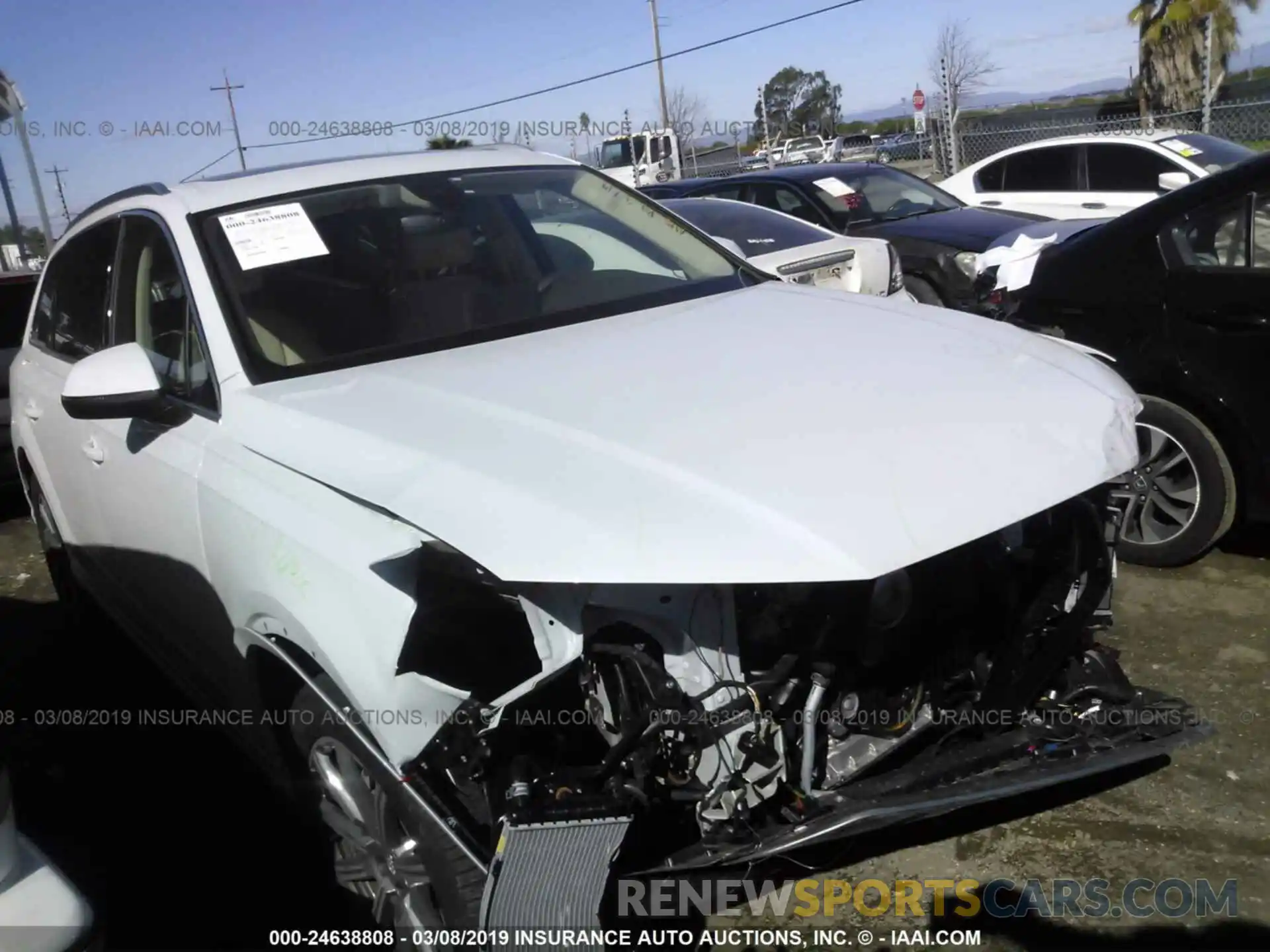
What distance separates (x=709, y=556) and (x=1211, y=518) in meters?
2.98

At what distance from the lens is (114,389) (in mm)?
2752

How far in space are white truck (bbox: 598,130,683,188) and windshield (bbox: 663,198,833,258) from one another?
17077 mm

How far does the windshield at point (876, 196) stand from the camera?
9.03 metres

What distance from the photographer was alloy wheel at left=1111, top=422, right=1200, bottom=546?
4125mm

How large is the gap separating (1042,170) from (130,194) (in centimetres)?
843

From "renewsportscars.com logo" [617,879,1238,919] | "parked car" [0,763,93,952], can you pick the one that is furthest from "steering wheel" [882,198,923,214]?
"parked car" [0,763,93,952]

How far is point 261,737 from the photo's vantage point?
279 centimetres

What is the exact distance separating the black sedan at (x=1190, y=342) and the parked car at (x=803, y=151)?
1042 inches

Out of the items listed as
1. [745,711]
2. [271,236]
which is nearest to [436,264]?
[271,236]

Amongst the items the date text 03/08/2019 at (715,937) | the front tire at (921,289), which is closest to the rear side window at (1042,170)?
the front tire at (921,289)

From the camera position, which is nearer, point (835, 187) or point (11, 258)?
point (835, 187)

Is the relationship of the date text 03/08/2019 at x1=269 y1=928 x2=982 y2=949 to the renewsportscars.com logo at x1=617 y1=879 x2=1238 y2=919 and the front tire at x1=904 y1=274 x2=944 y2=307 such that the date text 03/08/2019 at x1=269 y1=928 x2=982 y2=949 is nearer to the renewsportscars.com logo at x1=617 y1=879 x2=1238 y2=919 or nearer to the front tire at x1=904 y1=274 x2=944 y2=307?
the renewsportscars.com logo at x1=617 y1=879 x2=1238 y2=919

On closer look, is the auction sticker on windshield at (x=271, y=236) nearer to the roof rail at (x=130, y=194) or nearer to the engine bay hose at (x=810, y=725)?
the roof rail at (x=130, y=194)

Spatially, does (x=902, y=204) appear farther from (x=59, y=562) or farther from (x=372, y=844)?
(x=372, y=844)
